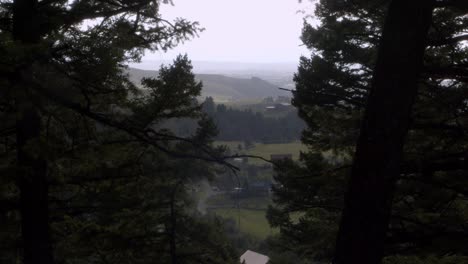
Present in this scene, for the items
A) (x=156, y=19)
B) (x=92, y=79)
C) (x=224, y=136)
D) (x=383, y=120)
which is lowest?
(x=224, y=136)

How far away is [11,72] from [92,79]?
75 centimetres

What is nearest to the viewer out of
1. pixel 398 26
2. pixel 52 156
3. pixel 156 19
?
pixel 398 26

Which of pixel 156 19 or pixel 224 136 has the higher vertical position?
pixel 156 19

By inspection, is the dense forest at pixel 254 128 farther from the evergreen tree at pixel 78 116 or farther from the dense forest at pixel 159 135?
the evergreen tree at pixel 78 116

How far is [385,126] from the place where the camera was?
281 centimetres

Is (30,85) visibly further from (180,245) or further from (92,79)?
(180,245)

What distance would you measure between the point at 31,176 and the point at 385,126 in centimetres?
395

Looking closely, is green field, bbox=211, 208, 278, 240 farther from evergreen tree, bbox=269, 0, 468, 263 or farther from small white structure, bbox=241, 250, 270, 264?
evergreen tree, bbox=269, 0, 468, 263

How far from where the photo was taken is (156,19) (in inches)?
226

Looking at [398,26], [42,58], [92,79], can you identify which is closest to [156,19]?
[92,79]

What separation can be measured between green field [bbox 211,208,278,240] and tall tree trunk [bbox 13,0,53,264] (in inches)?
1238

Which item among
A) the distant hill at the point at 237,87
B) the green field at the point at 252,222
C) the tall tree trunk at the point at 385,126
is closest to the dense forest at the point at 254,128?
the green field at the point at 252,222

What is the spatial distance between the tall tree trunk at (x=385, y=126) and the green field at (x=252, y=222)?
110ft

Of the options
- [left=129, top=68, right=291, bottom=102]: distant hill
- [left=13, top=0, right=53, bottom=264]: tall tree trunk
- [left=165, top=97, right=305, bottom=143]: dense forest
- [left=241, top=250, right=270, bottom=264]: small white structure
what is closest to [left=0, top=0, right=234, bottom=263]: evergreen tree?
[left=13, top=0, right=53, bottom=264]: tall tree trunk
